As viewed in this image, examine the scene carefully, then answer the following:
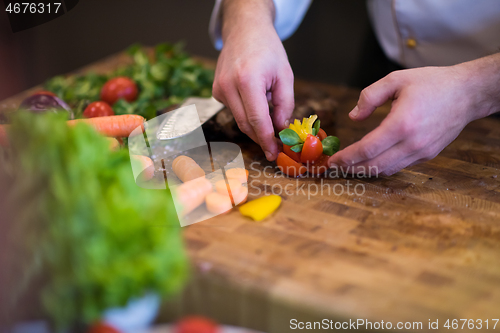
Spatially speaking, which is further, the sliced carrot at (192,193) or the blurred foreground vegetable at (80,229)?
the sliced carrot at (192,193)

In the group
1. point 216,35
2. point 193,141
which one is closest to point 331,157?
point 193,141

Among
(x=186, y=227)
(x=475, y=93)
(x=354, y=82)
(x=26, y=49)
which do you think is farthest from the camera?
(x=26, y=49)

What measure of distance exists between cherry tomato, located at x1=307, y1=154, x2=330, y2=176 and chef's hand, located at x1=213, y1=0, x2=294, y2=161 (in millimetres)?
137

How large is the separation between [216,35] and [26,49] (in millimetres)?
1771

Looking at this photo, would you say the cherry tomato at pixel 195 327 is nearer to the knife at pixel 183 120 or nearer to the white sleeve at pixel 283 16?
the knife at pixel 183 120

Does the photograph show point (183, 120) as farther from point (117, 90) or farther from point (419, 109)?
point (419, 109)

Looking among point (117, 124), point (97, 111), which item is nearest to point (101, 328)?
point (117, 124)

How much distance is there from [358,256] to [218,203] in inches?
16.2

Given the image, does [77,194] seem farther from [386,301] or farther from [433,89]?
[433,89]

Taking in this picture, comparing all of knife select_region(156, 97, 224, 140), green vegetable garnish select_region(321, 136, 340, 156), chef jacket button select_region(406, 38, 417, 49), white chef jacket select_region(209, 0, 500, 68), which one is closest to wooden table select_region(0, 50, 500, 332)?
green vegetable garnish select_region(321, 136, 340, 156)

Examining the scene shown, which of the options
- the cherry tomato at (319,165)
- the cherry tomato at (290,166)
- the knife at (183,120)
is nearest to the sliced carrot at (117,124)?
the knife at (183,120)

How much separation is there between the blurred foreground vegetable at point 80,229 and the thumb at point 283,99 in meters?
0.76

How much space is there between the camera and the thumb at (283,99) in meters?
1.36

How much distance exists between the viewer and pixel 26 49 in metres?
2.90
